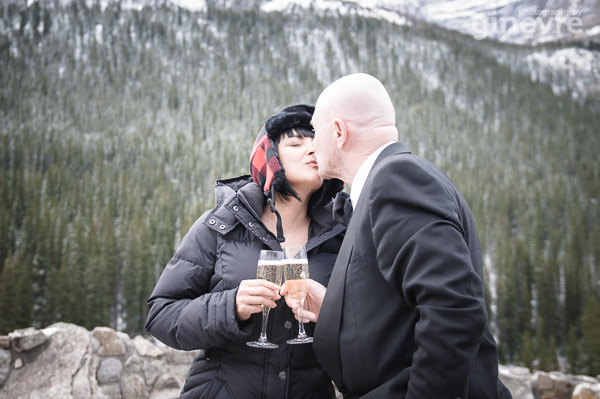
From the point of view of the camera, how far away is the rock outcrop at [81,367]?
3738 mm

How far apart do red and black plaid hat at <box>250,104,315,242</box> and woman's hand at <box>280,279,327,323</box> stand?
33cm

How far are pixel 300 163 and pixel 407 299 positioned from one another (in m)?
0.85

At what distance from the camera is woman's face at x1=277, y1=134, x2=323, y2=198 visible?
1680 mm

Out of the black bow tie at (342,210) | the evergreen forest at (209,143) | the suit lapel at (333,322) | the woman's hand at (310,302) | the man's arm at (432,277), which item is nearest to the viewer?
the man's arm at (432,277)

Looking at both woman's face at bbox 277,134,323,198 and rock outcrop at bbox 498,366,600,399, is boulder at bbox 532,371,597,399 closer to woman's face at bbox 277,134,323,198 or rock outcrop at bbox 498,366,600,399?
rock outcrop at bbox 498,366,600,399

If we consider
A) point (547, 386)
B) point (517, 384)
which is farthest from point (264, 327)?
point (547, 386)

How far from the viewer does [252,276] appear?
1539mm

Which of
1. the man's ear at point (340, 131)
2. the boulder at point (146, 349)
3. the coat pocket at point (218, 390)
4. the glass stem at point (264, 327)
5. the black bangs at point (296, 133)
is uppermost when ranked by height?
the man's ear at point (340, 131)

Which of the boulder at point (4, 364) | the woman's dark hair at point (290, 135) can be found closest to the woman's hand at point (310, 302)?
the woman's dark hair at point (290, 135)

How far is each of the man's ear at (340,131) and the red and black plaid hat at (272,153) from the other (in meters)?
0.45

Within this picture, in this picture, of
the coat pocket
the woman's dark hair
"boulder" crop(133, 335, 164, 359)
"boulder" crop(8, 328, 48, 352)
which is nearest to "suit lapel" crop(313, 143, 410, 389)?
the coat pocket

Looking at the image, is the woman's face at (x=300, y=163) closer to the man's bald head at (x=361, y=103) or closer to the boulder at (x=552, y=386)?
the man's bald head at (x=361, y=103)

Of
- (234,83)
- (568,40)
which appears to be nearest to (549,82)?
(568,40)

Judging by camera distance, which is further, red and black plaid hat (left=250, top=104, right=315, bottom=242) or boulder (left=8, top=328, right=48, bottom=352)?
boulder (left=8, top=328, right=48, bottom=352)
